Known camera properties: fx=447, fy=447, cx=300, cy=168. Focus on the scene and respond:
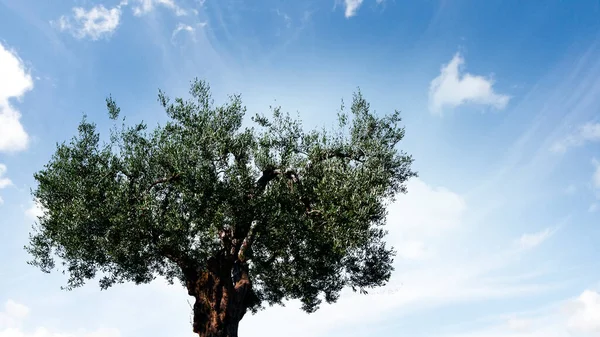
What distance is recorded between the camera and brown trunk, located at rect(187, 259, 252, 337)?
25.4 metres

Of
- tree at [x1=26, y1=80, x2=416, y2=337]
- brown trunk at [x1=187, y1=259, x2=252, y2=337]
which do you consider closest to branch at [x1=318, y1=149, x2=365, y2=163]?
tree at [x1=26, y1=80, x2=416, y2=337]

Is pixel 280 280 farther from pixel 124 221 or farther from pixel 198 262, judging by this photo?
pixel 124 221

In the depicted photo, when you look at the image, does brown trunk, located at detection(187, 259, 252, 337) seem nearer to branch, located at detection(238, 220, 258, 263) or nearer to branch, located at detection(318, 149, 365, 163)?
branch, located at detection(238, 220, 258, 263)

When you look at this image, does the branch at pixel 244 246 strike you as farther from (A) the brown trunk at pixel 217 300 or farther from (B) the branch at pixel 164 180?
(B) the branch at pixel 164 180

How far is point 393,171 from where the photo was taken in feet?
102

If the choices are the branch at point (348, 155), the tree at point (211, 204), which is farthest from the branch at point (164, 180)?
the branch at point (348, 155)

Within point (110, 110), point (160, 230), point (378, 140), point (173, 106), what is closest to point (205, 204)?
point (160, 230)

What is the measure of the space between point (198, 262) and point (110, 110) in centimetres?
1150

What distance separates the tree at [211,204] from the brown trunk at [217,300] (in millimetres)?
58

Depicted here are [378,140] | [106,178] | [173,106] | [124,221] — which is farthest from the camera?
[378,140]

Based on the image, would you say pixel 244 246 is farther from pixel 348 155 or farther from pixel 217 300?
pixel 348 155

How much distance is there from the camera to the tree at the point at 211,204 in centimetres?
2425

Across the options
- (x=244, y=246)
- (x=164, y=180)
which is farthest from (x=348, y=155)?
(x=164, y=180)

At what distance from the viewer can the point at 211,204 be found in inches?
947
